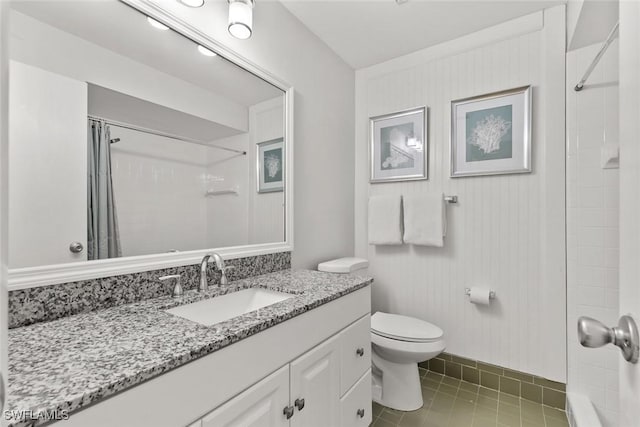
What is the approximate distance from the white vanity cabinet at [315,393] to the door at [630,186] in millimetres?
799

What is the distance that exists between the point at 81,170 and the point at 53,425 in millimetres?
750

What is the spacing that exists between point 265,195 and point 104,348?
3.44 feet

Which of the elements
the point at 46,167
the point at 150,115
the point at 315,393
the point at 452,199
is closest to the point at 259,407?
the point at 315,393

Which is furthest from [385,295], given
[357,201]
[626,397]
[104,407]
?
[104,407]

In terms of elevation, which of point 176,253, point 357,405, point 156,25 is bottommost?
point 357,405

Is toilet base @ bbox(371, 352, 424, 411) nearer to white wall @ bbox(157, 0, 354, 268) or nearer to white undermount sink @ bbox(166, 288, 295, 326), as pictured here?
white wall @ bbox(157, 0, 354, 268)

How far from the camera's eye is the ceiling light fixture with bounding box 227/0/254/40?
4.25ft

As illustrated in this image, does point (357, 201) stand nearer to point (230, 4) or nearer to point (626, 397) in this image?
point (230, 4)

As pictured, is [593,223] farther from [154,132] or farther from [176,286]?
[154,132]

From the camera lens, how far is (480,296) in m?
1.84

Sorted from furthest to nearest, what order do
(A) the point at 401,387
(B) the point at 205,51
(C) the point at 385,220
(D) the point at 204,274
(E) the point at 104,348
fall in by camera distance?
(C) the point at 385,220, (A) the point at 401,387, (B) the point at 205,51, (D) the point at 204,274, (E) the point at 104,348

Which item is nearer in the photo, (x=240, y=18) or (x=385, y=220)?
(x=240, y=18)

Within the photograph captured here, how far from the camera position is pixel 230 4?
1.31 metres

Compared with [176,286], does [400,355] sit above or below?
below
